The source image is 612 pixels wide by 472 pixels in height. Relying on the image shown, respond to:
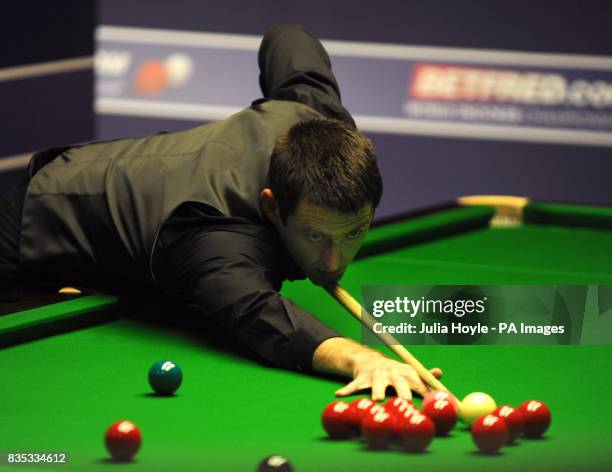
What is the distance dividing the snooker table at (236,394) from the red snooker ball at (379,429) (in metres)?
0.02

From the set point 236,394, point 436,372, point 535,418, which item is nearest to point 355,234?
point 436,372

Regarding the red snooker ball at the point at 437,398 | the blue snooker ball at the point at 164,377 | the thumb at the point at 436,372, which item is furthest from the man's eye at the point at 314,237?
the red snooker ball at the point at 437,398

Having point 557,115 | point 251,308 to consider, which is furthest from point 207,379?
point 557,115

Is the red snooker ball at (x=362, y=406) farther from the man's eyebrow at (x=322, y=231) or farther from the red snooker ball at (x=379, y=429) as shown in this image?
the man's eyebrow at (x=322, y=231)

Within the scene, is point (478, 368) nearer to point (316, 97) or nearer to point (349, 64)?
point (316, 97)

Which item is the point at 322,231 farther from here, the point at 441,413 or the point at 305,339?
the point at 441,413

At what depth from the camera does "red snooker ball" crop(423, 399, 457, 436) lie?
8.02 ft

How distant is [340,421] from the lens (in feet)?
7.88

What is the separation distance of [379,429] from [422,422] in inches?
3.1

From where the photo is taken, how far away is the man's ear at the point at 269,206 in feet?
10.4

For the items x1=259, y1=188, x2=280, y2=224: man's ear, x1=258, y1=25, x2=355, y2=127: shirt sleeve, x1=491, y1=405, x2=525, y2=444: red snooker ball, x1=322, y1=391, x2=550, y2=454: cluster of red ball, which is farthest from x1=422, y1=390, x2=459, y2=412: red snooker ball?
x1=258, y1=25, x2=355, y2=127: shirt sleeve

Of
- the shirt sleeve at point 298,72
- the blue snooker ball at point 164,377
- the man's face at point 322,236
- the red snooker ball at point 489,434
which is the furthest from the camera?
the shirt sleeve at point 298,72

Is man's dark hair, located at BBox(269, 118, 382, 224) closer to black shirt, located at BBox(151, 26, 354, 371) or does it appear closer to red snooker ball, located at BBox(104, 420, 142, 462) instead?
black shirt, located at BBox(151, 26, 354, 371)

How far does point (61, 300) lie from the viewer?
3375 millimetres
